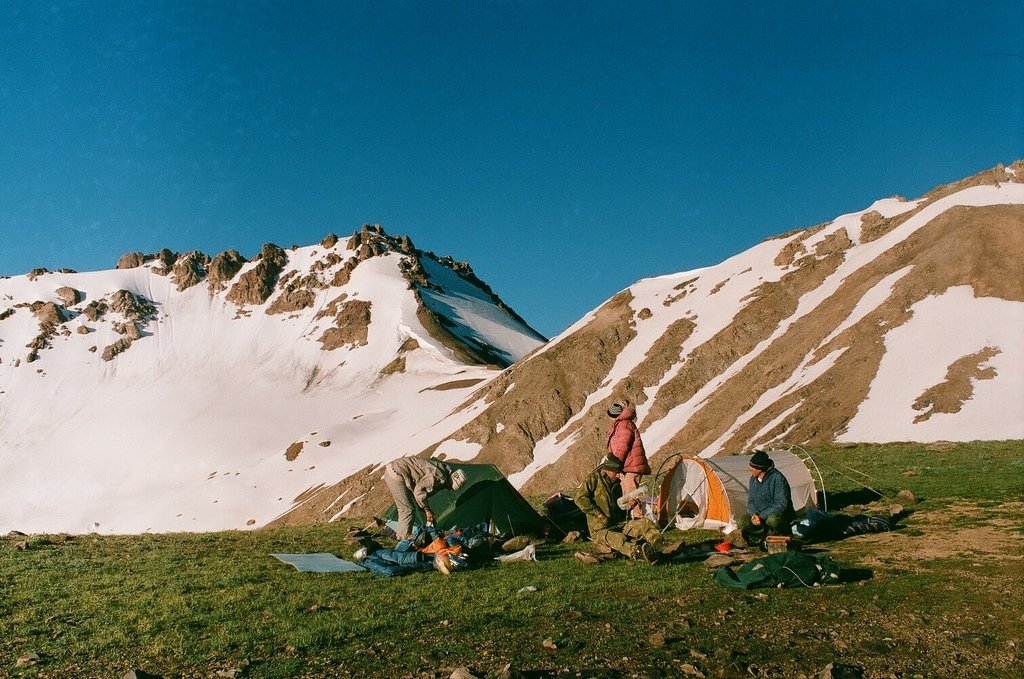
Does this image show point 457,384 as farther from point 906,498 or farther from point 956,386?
point 906,498

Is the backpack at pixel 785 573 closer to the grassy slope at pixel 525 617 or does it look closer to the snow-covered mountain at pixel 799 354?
the grassy slope at pixel 525 617

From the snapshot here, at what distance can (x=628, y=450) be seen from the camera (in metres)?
18.7

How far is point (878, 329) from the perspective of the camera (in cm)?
4875

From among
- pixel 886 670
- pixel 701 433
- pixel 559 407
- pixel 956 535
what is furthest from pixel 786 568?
pixel 559 407

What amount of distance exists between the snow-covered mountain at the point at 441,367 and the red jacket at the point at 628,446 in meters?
24.6

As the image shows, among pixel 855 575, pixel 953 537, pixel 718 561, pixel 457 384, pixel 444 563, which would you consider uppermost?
pixel 457 384

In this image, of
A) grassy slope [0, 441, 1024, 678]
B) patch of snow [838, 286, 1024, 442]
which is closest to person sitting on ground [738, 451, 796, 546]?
grassy slope [0, 441, 1024, 678]

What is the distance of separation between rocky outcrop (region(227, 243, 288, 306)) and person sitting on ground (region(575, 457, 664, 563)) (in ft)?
572

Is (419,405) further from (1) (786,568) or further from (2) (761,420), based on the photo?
(1) (786,568)

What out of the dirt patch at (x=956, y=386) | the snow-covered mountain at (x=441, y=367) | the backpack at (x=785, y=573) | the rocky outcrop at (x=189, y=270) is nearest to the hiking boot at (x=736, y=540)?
the backpack at (x=785, y=573)

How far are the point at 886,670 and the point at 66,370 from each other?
181 m

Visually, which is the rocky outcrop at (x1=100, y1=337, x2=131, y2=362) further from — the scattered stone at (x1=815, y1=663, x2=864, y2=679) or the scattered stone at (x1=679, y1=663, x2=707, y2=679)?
the scattered stone at (x1=815, y1=663, x2=864, y2=679)

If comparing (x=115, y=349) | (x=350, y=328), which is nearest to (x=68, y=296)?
(x=115, y=349)

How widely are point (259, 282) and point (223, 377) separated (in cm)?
3816
